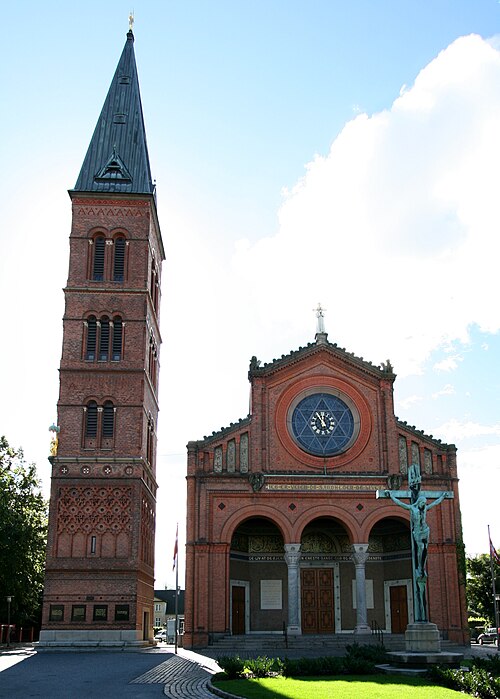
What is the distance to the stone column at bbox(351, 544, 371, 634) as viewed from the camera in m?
38.2

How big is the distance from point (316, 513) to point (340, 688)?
75.4 feet

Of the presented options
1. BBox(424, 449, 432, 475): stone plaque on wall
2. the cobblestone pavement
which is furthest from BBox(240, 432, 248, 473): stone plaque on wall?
the cobblestone pavement

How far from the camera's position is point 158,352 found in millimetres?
48250

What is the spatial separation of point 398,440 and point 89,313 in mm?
17824

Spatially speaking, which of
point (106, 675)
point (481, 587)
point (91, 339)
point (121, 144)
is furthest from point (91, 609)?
point (481, 587)

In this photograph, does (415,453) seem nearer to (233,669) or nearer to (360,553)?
(360,553)

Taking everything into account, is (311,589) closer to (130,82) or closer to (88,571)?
(88,571)

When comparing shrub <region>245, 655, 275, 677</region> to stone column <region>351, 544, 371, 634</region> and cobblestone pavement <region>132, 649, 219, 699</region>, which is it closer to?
cobblestone pavement <region>132, 649, 219, 699</region>

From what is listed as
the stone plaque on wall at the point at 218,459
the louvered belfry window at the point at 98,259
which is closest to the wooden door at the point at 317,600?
the stone plaque on wall at the point at 218,459

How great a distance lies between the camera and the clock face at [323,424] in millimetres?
41375

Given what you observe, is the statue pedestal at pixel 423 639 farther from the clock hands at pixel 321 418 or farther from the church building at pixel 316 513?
the clock hands at pixel 321 418

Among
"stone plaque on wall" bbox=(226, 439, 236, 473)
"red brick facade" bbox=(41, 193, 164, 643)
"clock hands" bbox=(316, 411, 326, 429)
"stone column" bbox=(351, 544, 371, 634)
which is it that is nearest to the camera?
"red brick facade" bbox=(41, 193, 164, 643)

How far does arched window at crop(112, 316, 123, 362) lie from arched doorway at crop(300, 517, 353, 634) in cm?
1354

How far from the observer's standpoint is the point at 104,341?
4175cm
